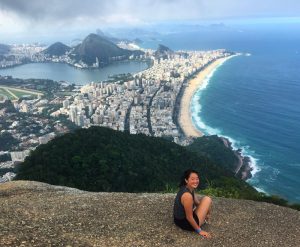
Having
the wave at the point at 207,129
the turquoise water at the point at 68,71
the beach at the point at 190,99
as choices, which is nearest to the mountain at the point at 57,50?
the turquoise water at the point at 68,71

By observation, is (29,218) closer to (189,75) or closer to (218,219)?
(218,219)

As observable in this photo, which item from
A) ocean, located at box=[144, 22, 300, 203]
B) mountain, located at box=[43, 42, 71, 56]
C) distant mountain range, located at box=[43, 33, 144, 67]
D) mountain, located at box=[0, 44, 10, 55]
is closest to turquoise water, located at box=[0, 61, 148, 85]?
distant mountain range, located at box=[43, 33, 144, 67]

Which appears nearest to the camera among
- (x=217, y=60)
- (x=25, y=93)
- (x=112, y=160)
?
(x=112, y=160)

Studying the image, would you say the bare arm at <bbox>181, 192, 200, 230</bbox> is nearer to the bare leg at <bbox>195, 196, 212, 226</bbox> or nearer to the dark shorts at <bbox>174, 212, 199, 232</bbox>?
the dark shorts at <bbox>174, 212, 199, 232</bbox>

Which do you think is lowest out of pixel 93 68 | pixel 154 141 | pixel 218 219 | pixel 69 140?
pixel 93 68

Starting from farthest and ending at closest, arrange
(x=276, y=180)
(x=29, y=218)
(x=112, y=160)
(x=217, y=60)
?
(x=217, y=60), (x=276, y=180), (x=112, y=160), (x=29, y=218)

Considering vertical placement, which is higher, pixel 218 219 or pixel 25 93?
pixel 218 219

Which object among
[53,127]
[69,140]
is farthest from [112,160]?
[53,127]
